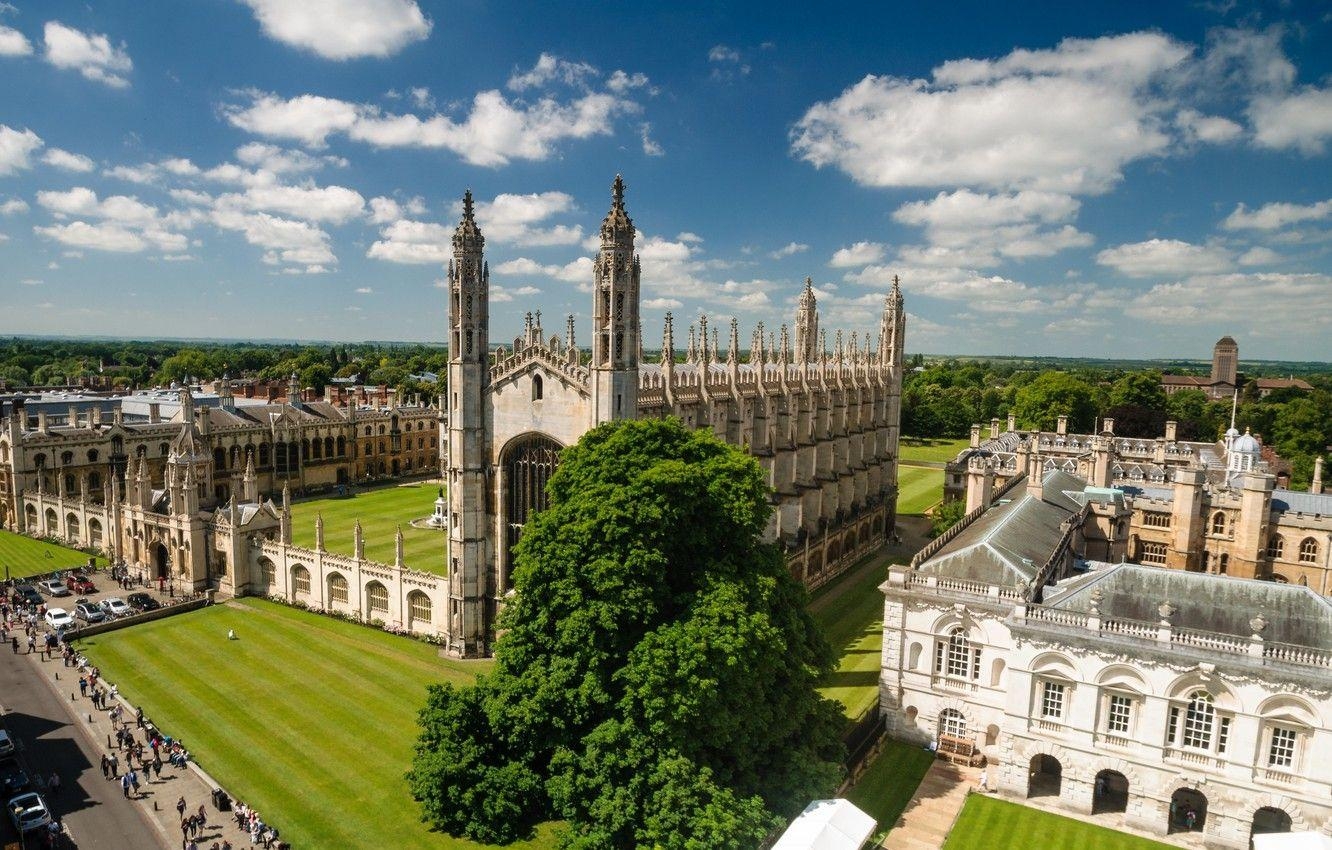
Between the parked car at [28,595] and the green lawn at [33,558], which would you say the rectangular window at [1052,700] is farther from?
the green lawn at [33,558]

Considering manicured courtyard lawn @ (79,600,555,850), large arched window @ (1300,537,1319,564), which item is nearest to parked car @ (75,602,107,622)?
manicured courtyard lawn @ (79,600,555,850)

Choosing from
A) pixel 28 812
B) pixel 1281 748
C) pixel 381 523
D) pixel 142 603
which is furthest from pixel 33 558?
pixel 1281 748

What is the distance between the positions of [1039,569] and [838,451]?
23.4 m

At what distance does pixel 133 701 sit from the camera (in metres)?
28.3

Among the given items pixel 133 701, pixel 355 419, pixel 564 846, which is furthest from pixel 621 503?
pixel 355 419

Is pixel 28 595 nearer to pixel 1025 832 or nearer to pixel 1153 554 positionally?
pixel 1025 832

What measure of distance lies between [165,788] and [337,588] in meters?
14.6

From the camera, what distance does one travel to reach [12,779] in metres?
22.6

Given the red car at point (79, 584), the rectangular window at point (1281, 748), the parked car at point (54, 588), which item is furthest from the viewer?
the red car at point (79, 584)

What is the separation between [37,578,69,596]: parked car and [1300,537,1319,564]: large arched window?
61.3 m

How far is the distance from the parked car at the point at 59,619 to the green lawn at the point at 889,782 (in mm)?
34384

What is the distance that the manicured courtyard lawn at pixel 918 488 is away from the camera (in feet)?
219

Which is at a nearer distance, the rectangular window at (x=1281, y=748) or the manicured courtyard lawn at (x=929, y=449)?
the rectangular window at (x=1281, y=748)

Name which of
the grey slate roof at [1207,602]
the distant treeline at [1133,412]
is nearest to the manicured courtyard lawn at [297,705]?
the grey slate roof at [1207,602]
